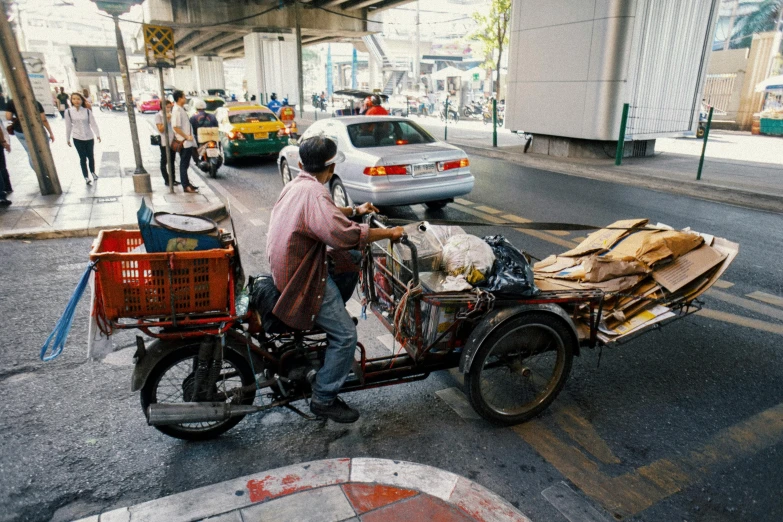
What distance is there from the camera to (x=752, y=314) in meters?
4.71

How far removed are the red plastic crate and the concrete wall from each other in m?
13.3

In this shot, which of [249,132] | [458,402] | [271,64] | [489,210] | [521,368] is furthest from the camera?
[271,64]

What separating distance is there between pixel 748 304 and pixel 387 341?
3510 mm

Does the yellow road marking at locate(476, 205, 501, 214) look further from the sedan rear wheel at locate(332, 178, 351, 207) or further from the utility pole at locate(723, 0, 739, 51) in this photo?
the utility pole at locate(723, 0, 739, 51)

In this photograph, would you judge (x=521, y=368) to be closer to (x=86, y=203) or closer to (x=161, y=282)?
(x=161, y=282)

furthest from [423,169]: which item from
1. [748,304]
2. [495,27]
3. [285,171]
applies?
[495,27]

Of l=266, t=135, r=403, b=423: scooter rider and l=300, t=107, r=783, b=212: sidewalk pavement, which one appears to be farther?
l=300, t=107, r=783, b=212: sidewalk pavement

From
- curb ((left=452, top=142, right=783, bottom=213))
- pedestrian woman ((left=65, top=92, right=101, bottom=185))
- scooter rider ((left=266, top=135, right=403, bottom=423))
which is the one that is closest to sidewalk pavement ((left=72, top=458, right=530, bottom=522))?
scooter rider ((left=266, top=135, right=403, bottom=423))

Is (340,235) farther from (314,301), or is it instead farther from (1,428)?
(1,428)

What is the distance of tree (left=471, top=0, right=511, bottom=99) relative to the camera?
28116 millimetres

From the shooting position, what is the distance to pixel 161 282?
2.61 m

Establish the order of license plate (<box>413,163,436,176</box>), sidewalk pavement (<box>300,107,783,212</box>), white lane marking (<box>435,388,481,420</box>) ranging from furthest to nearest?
sidewalk pavement (<box>300,107,783,212</box>) → license plate (<box>413,163,436,176</box>) → white lane marking (<box>435,388,481,420</box>)

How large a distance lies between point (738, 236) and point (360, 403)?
6573mm

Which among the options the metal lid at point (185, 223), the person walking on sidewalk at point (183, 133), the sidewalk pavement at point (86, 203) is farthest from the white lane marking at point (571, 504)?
the person walking on sidewalk at point (183, 133)
